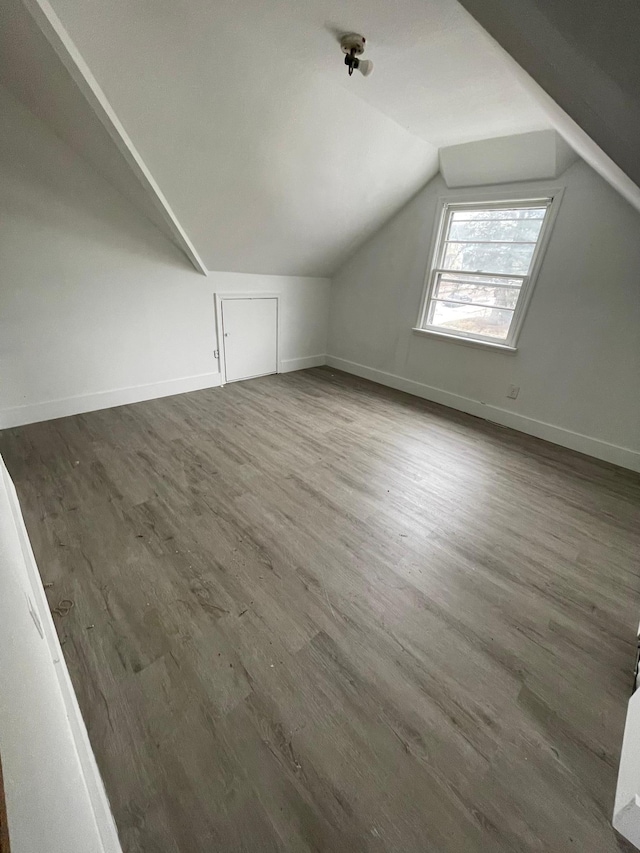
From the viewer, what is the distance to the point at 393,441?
293 centimetres

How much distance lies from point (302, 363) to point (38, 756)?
4.44 m

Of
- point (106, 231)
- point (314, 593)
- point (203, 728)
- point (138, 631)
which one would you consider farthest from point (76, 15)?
point (203, 728)

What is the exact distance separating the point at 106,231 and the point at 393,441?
2933 mm

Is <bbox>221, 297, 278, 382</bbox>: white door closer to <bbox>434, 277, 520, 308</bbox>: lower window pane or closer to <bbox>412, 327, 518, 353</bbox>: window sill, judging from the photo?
<bbox>412, 327, 518, 353</bbox>: window sill

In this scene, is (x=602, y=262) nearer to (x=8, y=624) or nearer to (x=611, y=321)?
(x=611, y=321)

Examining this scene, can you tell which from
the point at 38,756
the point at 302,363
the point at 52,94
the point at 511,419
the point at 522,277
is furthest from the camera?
the point at 302,363

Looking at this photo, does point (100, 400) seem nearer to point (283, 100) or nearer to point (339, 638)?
→ point (283, 100)

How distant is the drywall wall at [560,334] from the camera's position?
2.54 m

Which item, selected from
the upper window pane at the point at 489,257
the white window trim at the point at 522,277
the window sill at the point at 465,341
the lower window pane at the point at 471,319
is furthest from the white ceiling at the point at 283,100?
the window sill at the point at 465,341

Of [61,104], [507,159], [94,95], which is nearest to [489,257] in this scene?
[507,159]

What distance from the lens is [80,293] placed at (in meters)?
2.76

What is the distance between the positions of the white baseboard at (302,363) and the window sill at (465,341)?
61.2 inches

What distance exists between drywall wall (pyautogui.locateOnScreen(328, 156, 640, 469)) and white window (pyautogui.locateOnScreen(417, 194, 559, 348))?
0.11 metres

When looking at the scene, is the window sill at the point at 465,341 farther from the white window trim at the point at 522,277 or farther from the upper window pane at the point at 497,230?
the upper window pane at the point at 497,230
